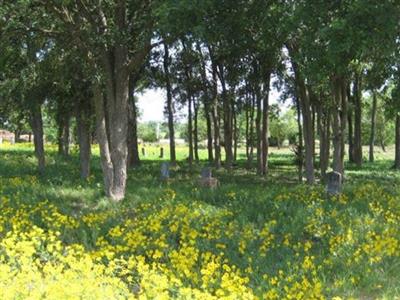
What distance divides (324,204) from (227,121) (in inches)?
628

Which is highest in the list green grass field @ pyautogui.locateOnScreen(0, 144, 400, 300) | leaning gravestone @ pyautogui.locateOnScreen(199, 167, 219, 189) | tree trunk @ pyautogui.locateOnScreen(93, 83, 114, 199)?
tree trunk @ pyautogui.locateOnScreen(93, 83, 114, 199)

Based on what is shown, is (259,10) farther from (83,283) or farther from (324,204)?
(83,283)

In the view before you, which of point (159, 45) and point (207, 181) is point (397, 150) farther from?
point (159, 45)

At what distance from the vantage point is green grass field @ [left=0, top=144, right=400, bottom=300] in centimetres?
623

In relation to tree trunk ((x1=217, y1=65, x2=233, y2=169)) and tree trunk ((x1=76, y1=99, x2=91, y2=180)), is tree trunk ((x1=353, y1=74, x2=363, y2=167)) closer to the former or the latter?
tree trunk ((x1=217, y1=65, x2=233, y2=169))

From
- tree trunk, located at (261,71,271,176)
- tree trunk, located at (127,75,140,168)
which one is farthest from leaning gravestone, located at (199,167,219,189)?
tree trunk, located at (127,75,140,168)

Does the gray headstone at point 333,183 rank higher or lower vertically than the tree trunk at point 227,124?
lower

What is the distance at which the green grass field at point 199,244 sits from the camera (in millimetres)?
6234

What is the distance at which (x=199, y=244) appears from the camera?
9.06 m

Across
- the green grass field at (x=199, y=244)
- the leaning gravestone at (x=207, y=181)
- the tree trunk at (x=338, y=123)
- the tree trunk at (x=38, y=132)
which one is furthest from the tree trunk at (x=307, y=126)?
the tree trunk at (x=38, y=132)

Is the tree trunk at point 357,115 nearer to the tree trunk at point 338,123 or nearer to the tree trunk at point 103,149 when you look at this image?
the tree trunk at point 338,123

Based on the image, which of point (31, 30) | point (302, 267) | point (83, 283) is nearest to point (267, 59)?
point (31, 30)

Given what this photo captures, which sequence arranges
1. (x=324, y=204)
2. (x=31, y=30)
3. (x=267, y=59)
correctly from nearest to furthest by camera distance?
(x=324, y=204) → (x=31, y=30) → (x=267, y=59)

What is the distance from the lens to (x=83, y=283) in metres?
5.55
